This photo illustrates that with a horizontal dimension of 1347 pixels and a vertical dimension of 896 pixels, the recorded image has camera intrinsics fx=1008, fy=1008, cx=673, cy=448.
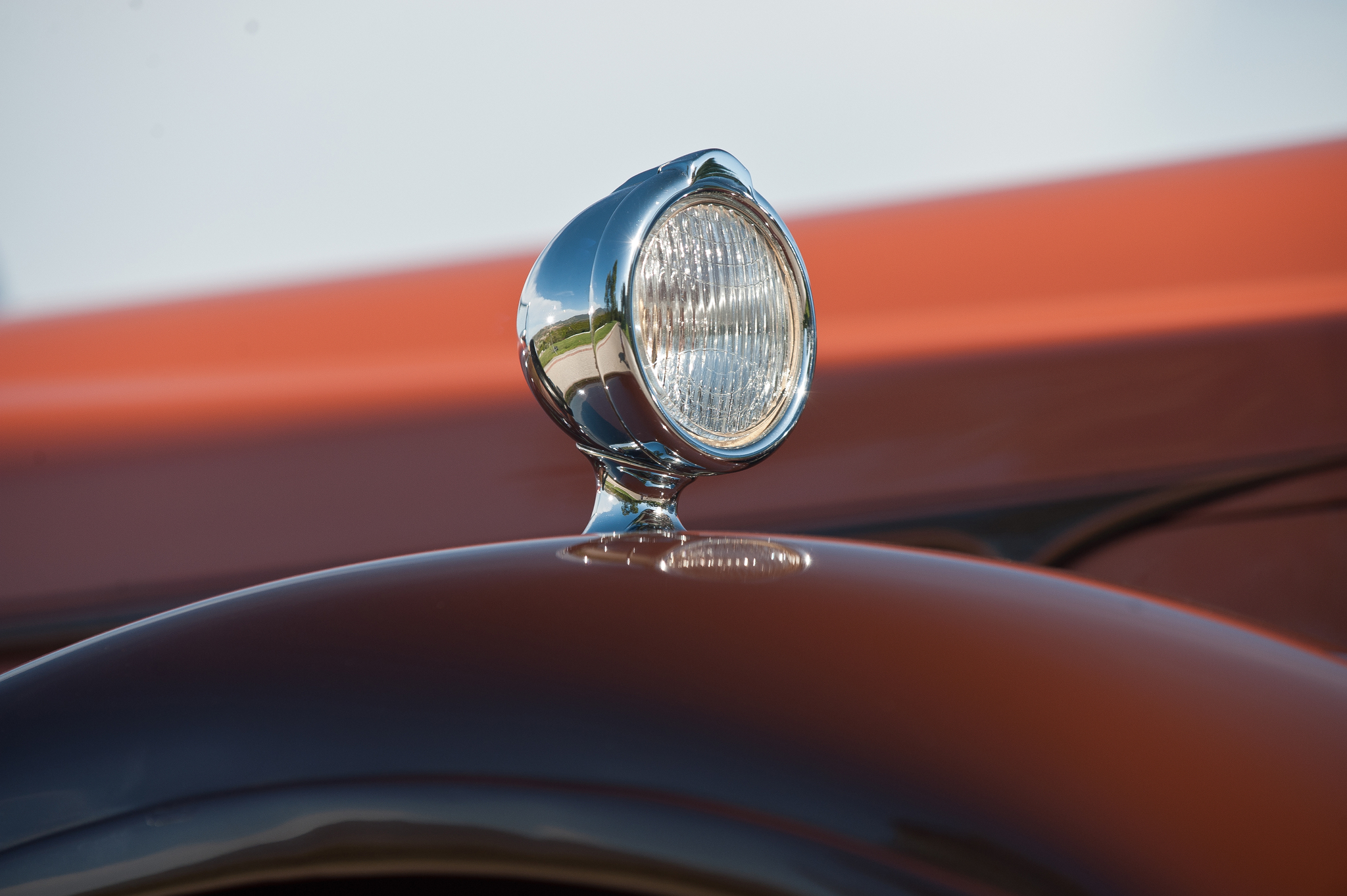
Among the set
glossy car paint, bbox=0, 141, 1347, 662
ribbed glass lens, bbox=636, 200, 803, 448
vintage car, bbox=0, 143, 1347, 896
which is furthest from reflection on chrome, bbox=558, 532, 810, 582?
glossy car paint, bbox=0, 141, 1347, 662

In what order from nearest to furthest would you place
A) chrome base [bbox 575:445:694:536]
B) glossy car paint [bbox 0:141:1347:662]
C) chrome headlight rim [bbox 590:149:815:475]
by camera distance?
chrome headlight rim [bbox 590:149:815:475] → chrome base [bbox 575:445:694:536] → glossy car paint [bbox 0:141:1347:662]

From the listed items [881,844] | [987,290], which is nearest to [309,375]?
[987,290]

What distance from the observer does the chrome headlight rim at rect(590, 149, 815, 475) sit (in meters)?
0.68

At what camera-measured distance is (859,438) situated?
4.41 ft

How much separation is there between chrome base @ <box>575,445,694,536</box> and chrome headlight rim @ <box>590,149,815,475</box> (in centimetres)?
3

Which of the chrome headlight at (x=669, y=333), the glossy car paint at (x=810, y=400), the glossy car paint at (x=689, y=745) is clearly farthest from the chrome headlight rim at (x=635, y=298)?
the glossy car paint at (x=810, y=400)

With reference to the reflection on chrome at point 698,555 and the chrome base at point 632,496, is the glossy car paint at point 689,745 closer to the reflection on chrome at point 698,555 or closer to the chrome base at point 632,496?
the reflection on chrome at point 698,555

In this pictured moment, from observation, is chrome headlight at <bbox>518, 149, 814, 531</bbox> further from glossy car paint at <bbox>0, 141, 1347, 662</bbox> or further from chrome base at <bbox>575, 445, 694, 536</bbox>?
glossy car paint at <bbox>0, 141, 1347, 662</bbox>

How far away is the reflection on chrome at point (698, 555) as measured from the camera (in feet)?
1.80

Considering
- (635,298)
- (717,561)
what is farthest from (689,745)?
(635,298)

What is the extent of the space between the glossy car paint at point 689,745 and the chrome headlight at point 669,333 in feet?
0.70

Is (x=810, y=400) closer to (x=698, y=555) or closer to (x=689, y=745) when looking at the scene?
(x=698, y=555)

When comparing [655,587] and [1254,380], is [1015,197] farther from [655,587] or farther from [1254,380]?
[655,587]

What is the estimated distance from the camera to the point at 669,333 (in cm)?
73
